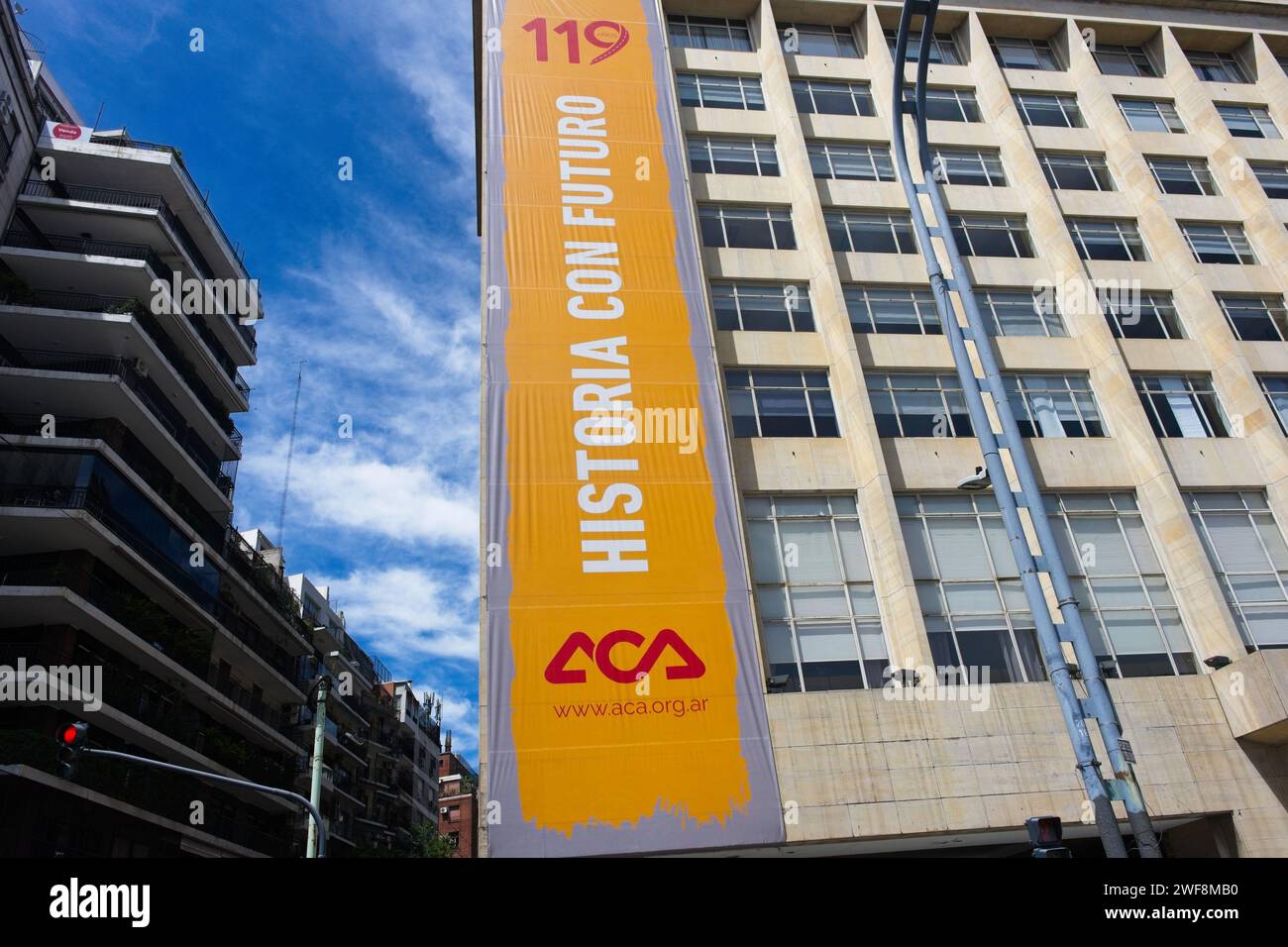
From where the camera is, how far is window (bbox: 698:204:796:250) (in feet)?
89.0

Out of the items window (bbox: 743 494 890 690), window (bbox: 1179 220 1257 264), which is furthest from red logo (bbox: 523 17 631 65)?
window (bbox: 1179 220 1257 264)

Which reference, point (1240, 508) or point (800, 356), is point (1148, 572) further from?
point (800, 356)

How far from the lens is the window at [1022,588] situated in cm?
2161

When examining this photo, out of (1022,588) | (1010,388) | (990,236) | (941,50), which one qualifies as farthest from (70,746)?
(941,50)

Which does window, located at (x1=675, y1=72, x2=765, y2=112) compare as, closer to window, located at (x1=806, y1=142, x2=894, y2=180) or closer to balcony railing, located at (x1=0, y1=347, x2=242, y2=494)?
window, located at (x1=806, y1=142, x2=894, y2=180)

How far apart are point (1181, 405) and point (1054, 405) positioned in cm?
392

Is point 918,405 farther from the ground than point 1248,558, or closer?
farther from the ground

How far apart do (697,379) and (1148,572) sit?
1249 centimetres

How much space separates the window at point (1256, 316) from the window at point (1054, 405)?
6075 millimetres

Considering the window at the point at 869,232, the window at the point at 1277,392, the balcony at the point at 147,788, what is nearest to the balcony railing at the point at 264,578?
the balcony at the point at 147,788

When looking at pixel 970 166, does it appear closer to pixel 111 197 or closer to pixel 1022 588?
pixel 1022 588

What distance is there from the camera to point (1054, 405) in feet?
83.3

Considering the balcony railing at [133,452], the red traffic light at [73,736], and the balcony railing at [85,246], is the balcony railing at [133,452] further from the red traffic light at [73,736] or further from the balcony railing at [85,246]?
the red traffic light at [73,736]
